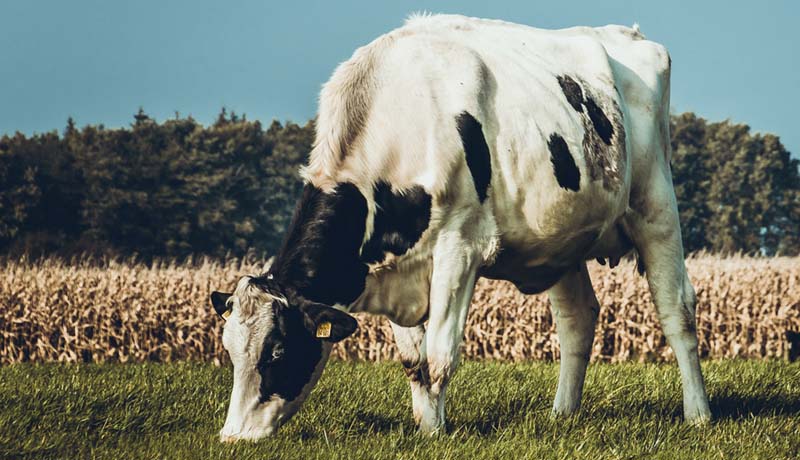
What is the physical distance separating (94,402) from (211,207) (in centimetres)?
4593

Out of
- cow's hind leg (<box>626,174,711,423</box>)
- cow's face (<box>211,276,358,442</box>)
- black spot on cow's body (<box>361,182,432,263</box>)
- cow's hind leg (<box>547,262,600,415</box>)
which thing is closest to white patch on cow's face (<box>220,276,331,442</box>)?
cow's face (<box>211,276,358,442</box>)

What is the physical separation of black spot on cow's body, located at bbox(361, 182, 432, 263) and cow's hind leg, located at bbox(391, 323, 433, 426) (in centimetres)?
65

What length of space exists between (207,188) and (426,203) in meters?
48.4

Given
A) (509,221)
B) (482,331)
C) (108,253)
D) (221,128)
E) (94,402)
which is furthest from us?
(221,128)

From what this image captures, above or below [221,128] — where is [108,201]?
below

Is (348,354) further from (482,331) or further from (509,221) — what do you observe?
(509,221)

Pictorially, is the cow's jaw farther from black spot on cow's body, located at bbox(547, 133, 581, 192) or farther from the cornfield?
the cornfield

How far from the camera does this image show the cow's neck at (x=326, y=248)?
6.29m

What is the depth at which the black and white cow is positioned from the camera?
20.0 ft

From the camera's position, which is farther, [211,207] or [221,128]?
[221,128]

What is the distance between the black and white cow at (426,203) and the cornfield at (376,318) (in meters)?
8.63

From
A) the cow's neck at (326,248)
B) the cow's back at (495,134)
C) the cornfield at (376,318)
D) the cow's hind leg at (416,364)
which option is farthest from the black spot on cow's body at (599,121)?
the cornfield at (376,318)

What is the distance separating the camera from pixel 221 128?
197 feet

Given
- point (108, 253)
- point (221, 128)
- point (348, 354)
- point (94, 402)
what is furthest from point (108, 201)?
point (94, 402)
